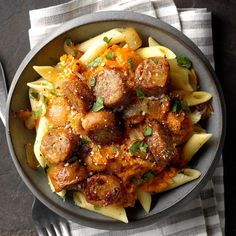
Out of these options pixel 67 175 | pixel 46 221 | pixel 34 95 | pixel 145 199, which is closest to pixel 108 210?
pixel 145 199

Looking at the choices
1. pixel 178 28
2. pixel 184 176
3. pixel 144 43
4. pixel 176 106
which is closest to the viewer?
pixel 176 106

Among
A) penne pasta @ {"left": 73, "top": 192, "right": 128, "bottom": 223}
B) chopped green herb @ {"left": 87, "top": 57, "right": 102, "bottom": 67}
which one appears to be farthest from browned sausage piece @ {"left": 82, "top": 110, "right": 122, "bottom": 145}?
penne pasta @ {"left": 73, "top": 192, "right": 128, "bottom": 223}

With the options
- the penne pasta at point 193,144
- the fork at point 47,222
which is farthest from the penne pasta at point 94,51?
the fork at point 47,222

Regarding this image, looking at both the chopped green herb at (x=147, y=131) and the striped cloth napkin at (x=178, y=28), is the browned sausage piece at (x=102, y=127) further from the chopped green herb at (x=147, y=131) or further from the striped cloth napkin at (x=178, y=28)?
the striped cloth napkin at (x=178, y=28)

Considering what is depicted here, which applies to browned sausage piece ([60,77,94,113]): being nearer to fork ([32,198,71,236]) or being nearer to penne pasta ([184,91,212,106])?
penne pasta ([184,91,212,106])

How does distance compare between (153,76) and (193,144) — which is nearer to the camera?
(153,76)

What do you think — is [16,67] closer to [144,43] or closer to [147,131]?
[144,43]
